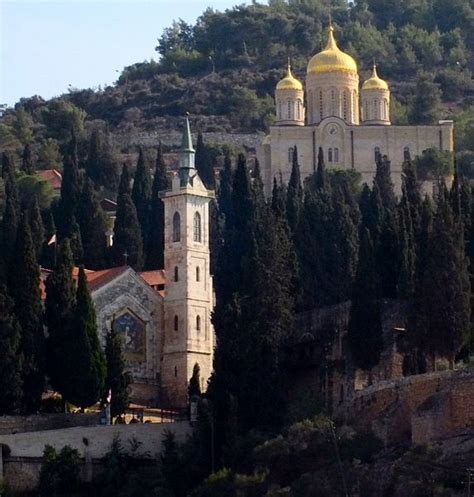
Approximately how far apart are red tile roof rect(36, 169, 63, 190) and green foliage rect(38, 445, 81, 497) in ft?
93.2

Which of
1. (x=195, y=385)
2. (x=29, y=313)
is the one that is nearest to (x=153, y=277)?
(x=195, y=385)

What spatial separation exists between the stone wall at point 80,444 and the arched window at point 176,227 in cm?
832

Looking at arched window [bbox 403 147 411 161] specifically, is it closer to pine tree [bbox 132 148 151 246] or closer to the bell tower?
pine tree [bbox 132 148 151 246]

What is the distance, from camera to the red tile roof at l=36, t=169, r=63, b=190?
8750 centimetres

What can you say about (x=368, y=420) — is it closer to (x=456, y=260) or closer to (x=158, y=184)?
(x=456, y=260)

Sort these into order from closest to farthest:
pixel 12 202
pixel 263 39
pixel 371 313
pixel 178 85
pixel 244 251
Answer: pixel 371 313, pixel 244 251, pixel 12 202, pixel 178 85, pixel 263 39

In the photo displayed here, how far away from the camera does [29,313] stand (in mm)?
61625

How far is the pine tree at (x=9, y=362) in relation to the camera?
60.0 m

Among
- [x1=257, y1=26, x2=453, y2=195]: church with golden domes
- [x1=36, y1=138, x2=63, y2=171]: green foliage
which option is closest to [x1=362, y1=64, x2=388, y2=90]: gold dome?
[x1=257, y1=26, x2=453, y2=195]: church with golden domes

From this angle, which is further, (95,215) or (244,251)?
(95,215)

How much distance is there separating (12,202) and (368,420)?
19.7m

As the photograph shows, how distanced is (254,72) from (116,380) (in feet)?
207

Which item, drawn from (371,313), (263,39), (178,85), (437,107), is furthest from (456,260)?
(263,39)

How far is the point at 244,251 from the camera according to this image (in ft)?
219
